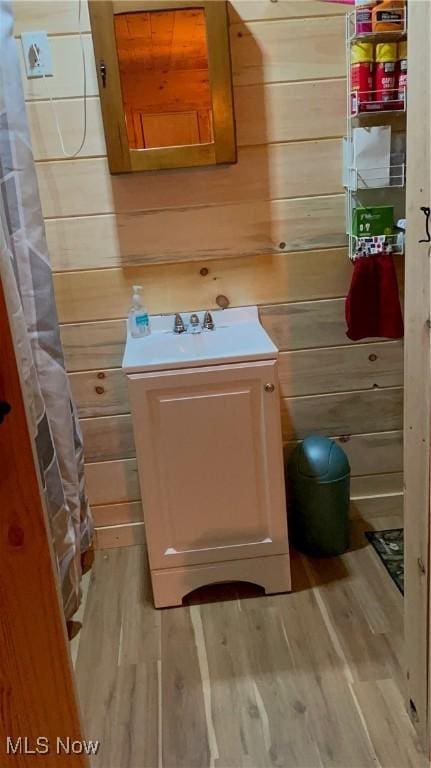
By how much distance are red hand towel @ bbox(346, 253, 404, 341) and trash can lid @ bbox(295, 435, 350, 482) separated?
14.5 inches

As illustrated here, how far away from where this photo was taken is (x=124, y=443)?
2352 millimetres

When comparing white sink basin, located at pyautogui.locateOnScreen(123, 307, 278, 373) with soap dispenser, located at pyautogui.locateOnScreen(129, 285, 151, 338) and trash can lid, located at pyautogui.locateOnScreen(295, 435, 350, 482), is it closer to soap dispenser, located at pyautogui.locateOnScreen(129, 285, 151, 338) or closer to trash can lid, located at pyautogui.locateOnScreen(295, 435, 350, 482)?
soap dispenser, located at pyautogui.locateOnScreen(129, 285, 151, 338)

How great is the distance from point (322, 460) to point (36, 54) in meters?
1.49

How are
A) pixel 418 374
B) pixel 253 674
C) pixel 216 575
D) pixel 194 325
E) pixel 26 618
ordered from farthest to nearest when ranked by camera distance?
pixel 194 325 < pixel 216 575 < pixel 253 674 < pixel 418 374 < pixel 26 618

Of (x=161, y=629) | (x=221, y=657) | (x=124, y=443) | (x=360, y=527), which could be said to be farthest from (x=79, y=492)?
(x=360, y=527)

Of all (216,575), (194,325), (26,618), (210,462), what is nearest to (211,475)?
(210,462)

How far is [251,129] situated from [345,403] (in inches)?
37.7

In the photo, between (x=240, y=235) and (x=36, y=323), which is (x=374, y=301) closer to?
(x=240, y=235)

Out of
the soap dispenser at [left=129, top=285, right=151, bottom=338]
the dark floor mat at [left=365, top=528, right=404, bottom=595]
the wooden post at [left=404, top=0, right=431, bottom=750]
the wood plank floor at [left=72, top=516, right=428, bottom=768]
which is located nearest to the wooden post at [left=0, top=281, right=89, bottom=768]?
the wood plank floor at [left=72, top=516, right=428, bottom=768]

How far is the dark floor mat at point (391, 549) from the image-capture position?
216 centimetres

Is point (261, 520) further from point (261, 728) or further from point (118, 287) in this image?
point (118, 287)

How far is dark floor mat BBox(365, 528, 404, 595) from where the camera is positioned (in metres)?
2.16

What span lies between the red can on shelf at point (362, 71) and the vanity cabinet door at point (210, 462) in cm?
82

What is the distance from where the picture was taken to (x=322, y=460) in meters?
2.20
